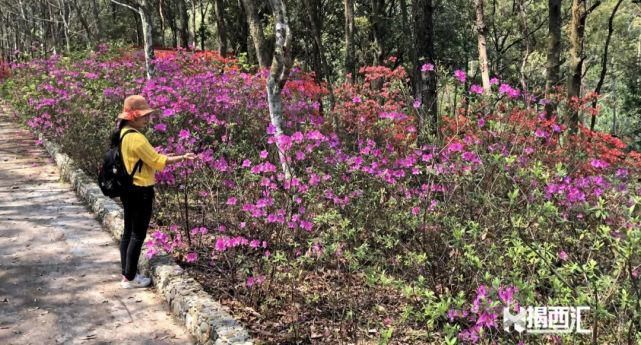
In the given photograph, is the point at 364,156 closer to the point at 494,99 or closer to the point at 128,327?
the point at 494,99

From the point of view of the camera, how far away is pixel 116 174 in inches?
171

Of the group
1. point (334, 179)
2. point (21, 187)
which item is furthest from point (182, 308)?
point (21, 187)

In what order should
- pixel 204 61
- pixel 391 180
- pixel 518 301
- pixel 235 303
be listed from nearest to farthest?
1. pixel 518 301
2. pixel 235 303
3. pixel 391 180
4. pixel 204 61

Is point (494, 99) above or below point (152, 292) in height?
above

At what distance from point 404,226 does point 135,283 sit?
98.7 inches

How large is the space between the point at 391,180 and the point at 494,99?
1.54 metres

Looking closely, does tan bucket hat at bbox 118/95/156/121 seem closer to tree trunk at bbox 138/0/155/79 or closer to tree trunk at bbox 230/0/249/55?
tree trunk at bbox 138/0/155/79

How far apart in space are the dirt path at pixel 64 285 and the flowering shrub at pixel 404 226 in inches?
22.6

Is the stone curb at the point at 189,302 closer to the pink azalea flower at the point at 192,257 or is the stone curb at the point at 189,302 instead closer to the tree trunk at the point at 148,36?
the pink azalea flower at the point at 192,257

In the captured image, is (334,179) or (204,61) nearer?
(334,179)

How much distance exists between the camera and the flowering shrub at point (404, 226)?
11.5 ft

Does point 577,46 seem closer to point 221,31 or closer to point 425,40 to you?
point 425,40

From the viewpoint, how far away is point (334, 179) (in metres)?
5.10

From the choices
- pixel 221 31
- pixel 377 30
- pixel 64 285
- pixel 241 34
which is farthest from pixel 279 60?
pixel 241 34
